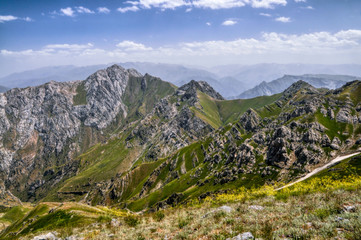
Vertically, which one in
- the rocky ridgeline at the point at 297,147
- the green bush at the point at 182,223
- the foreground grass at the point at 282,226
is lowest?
the rocky ridgeline at the point at 297,147

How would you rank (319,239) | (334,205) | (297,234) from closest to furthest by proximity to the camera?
(319,239), (297,234), (334,205)

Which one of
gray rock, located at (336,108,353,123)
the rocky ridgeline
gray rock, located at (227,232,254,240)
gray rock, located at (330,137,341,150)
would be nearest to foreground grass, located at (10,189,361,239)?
gray rock, located at (227,232,254,240)

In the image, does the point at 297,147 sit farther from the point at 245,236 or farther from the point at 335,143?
the point at 245,236

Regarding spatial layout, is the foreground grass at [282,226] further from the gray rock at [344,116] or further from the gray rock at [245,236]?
the gray rock at [344,116]

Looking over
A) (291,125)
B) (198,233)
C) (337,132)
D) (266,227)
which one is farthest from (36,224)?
(337,132)

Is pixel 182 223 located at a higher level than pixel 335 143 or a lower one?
higher

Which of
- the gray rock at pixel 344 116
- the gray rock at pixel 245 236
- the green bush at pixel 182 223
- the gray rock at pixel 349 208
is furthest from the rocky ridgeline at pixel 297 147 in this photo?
the gray rock at pixel 245 236

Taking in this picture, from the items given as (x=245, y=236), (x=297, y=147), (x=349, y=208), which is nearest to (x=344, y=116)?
(x=297, y=147)

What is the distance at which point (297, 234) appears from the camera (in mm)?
14117

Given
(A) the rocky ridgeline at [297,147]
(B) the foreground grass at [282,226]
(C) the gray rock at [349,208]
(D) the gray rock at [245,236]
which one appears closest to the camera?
(B) the foreground grass at [282,226]

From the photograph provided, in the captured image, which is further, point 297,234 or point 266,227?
point 266,227

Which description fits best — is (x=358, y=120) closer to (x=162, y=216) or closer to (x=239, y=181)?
(x=239, y=181)

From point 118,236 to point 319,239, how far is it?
66.9ft

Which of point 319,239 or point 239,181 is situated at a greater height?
point 319,239
